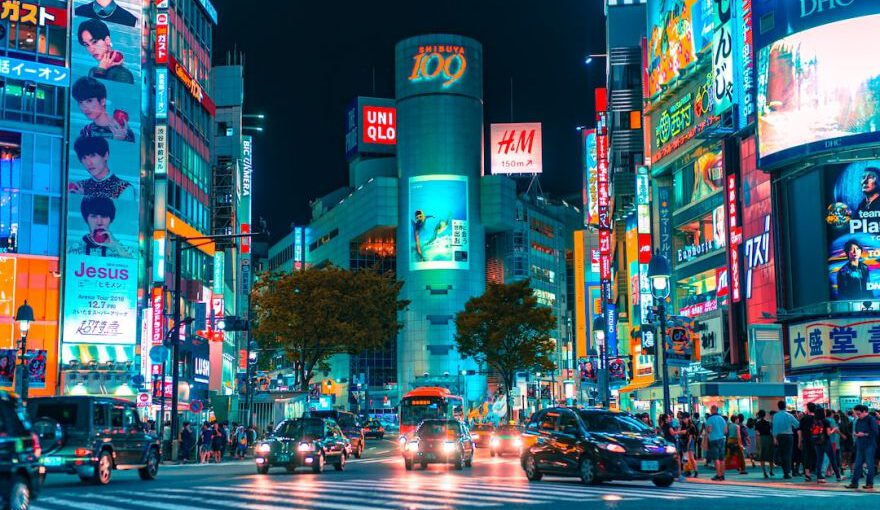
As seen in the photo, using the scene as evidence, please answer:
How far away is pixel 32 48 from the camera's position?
6244 cm

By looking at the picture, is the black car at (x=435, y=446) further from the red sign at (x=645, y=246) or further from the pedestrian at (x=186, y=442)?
the red sign at (x=645, y=246)

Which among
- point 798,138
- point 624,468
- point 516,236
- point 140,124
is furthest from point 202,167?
point 516,236

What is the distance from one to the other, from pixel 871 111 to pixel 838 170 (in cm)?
261

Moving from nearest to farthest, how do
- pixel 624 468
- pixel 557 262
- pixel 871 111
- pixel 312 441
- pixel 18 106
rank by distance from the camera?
pixel 624 468
pixel 312 441
pixel 871 111
pixel 18 106
pixel 557 262

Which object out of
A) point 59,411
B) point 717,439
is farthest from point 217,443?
→ point 717,439

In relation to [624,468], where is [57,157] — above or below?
above

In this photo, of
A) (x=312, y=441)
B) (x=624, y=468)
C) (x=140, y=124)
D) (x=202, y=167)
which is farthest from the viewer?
(x=202, y=167)

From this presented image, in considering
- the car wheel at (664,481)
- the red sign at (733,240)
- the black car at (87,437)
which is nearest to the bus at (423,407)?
the red sign at (733,240)

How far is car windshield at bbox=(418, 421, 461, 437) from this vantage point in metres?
36.1

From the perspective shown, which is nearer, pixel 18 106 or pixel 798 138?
pixel 798 138

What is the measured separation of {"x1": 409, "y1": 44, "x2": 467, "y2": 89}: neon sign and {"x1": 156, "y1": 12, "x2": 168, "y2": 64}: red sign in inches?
3072

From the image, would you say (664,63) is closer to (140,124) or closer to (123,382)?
(140,124)

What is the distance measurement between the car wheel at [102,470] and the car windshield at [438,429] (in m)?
11.2

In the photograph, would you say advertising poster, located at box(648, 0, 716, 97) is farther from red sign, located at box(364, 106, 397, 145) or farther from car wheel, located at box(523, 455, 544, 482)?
red sign, located at box(364, 106, 397, 145)
